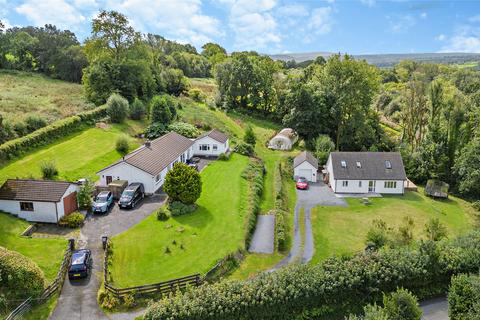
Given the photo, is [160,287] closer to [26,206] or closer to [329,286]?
[329,286]

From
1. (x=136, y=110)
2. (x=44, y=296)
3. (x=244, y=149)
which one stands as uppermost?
(x=136, y=110)

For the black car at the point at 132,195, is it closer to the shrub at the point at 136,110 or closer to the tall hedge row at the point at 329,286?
the tall hedge row at the point at 329,286

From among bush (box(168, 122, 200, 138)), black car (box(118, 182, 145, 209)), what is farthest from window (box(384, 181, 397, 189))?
black car (box(118, 182, 145, 209))

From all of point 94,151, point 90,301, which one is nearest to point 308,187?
point 94,151

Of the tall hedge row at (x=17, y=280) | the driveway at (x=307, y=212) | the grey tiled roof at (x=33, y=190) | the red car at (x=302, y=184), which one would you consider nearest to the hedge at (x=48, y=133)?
the grey tiled roof at (x=33, y=190)

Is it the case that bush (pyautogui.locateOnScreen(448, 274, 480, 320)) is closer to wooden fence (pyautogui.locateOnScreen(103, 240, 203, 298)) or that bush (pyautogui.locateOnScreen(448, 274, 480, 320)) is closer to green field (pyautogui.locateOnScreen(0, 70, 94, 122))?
wooden fence (pyautogui.locateOnScreen(103, 240, 203, 298))

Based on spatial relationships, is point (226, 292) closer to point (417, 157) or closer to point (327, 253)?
point (327, 253)

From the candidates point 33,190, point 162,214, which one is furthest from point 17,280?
point 162,214
